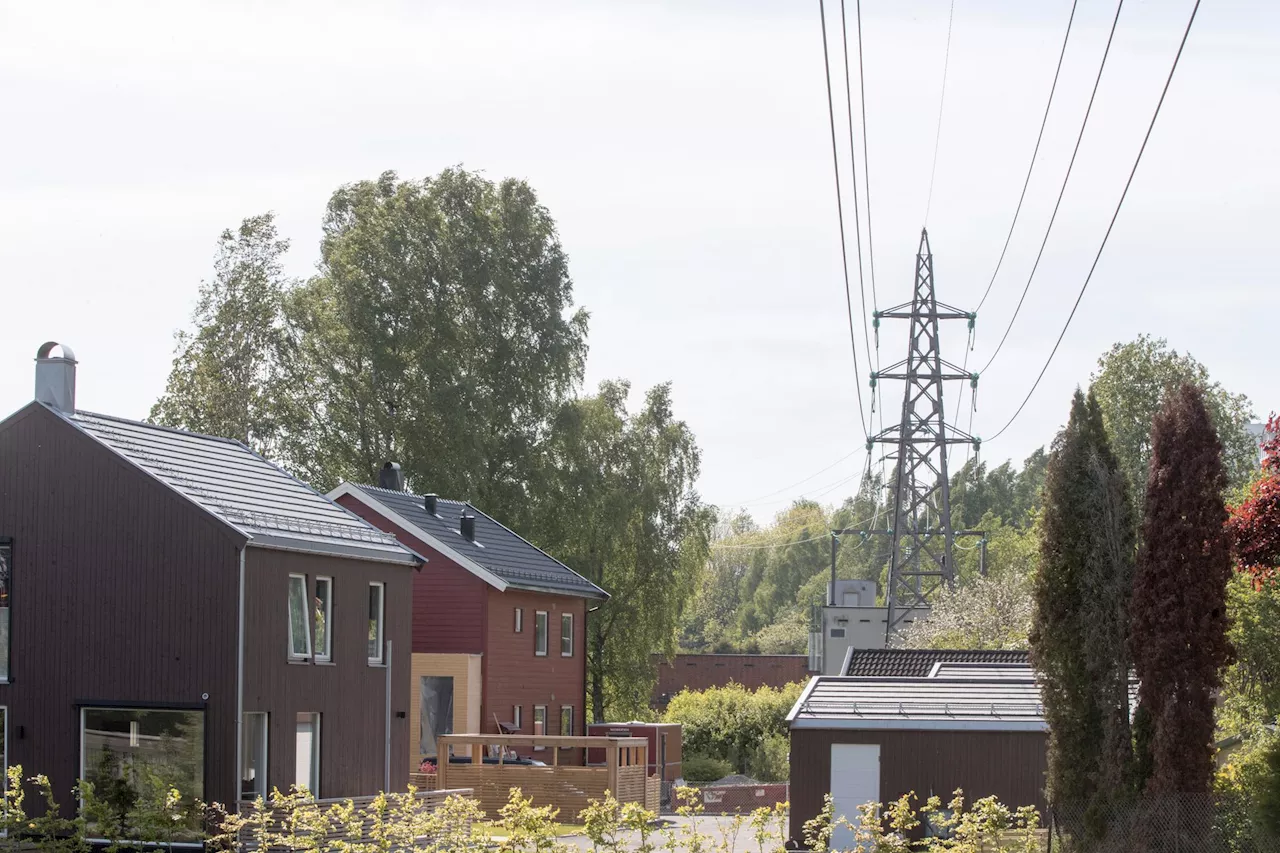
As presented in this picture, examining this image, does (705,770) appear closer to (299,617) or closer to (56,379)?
(299,617)

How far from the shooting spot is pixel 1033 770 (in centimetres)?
2803

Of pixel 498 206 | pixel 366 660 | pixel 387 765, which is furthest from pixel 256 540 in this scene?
pixel 498 206

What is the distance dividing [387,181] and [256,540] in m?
28.4

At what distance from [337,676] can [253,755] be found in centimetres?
253

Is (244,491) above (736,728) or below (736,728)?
above

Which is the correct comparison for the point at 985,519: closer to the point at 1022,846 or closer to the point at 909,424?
the point at 909,424

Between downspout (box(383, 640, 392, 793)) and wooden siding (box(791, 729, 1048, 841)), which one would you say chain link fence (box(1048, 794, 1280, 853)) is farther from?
downspout (box(383, 640, 392, 793))

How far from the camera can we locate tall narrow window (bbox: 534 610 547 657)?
1612 inches

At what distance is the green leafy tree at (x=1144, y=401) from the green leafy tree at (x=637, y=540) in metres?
16.0

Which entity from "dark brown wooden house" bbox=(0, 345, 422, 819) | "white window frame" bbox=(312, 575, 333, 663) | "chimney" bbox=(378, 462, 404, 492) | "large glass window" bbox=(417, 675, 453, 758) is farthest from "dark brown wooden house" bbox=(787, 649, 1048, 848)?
"chimney" bbox=(378, 462, 404, 492)

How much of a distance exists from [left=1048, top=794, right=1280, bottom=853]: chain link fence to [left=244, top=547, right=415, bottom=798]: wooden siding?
448 inches

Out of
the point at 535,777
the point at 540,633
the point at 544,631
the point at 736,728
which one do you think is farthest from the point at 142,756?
the point at 736,728

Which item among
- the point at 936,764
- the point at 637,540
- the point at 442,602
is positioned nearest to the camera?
the point at 936,764

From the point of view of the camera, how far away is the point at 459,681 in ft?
124
